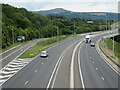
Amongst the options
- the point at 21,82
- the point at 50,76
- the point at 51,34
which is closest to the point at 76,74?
the point at 50,76

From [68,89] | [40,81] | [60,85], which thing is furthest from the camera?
[40,81]

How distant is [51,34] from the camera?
132 m

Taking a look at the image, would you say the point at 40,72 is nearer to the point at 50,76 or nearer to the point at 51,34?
the point at 50,76

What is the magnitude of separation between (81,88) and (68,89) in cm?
154

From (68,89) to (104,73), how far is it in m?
9.72

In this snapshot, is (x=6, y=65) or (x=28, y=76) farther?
(x=6, y=65)

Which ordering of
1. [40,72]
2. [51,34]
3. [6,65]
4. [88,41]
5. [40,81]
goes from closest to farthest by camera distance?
[40,81]
[40,72]
[6,65]
[88,41]
[51,34]

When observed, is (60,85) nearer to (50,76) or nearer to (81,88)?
(81,88)

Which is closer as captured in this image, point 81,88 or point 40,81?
point 81,88

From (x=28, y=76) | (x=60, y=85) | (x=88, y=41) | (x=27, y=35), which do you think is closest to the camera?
(x=60, y=85)

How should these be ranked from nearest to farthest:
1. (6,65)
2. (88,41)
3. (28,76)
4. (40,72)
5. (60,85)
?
(60,85)
(28,76)
(40,72)
(6,65)
(88,41)

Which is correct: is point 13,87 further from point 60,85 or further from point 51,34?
point 51,34

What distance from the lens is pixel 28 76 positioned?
29016 mm

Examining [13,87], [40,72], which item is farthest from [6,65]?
[13,87]
